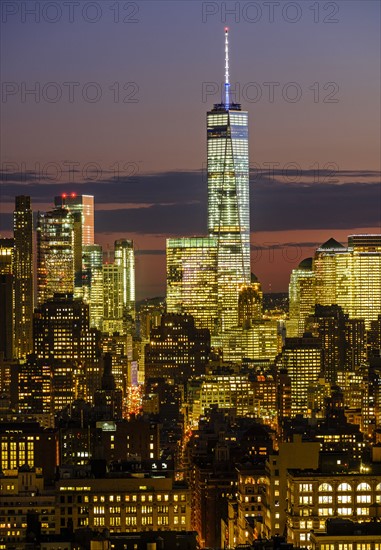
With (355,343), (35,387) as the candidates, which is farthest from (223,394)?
(355,343)

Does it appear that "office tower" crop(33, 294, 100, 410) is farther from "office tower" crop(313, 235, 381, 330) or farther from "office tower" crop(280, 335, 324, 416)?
"office tower" crop(313, 235, 381, 330)

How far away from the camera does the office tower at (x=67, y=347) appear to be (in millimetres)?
110163

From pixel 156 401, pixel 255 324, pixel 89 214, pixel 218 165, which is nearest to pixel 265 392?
pixel 156 401

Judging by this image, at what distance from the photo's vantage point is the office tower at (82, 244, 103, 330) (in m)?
154

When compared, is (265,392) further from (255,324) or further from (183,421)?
(255,324)

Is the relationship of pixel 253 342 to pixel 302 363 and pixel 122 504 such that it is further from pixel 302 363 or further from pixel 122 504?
pixel 122 504

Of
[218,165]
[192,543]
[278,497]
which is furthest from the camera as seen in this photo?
[218,165]

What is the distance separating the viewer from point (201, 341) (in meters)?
136

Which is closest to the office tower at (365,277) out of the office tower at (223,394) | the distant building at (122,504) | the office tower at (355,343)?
the office tower at (355,343)

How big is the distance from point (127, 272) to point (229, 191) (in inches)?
725

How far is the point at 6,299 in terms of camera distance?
131125 millimetres

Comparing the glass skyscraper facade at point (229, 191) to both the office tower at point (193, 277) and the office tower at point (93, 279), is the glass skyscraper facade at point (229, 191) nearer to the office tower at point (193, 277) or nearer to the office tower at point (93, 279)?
the office tower at point (193, 277)

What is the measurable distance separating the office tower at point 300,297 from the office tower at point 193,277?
22.1 ft

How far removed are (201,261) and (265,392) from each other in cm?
6099
